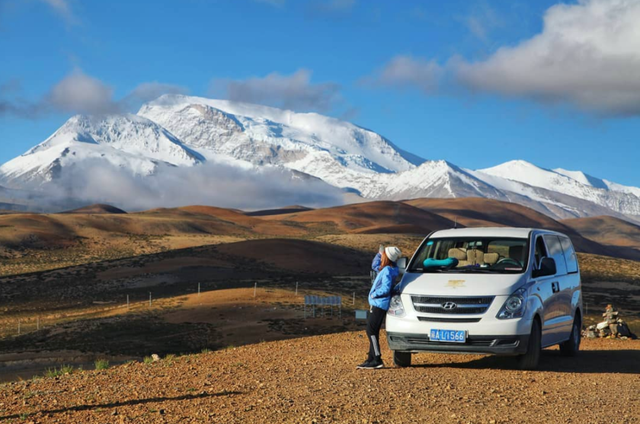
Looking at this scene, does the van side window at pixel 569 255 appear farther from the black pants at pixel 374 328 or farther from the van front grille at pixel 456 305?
the black pants at pixel 374 328

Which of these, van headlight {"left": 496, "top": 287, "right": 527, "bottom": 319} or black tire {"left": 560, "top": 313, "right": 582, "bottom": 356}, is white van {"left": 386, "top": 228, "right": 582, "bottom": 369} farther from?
black tire {"left": 560, "top": 313, "right": 582, "bottom": 356}

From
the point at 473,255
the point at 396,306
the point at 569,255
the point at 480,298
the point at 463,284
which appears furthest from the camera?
the point at 569,255

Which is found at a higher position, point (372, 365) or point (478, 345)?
point (478, 345)

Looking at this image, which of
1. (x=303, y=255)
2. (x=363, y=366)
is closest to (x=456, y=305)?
(x=363, y=366)

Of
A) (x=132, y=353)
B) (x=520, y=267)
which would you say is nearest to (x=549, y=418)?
(x=520, y=267)

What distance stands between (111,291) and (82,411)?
174 ft

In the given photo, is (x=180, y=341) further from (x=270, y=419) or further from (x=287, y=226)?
(x=287, y=226)

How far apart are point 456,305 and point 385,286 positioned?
122 cm

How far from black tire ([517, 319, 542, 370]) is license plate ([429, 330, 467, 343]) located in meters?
1.18

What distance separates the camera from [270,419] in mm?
8703

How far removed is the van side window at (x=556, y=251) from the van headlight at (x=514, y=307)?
7.78ft

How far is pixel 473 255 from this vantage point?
13.6 metres

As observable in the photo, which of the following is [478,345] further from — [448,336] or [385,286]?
[385,286]

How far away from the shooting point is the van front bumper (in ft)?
38.8
